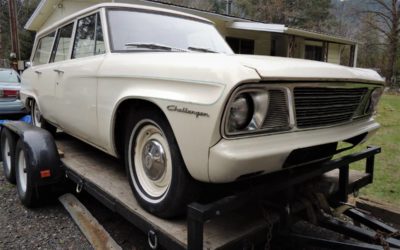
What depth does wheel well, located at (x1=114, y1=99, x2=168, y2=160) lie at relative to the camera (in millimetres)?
2605

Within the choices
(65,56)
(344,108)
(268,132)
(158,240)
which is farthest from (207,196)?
(65,56)

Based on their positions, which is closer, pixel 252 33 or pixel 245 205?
pixel 245 205

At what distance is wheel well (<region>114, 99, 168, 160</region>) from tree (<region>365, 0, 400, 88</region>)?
3057cm

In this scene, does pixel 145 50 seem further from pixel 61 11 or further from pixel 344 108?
pixel 61 11

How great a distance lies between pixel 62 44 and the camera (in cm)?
444

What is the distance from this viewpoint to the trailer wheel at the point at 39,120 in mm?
5254

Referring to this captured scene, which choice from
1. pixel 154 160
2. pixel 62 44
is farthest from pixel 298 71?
pixel 62 44

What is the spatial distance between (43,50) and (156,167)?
3.68 metres

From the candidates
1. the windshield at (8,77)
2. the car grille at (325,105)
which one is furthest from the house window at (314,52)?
the car grille at (325,105)

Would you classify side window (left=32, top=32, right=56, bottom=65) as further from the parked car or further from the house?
the house

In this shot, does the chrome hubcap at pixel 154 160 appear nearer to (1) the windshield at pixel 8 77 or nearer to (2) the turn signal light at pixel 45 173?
(2) the turn signal light at pixel 45 173

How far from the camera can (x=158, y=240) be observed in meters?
2.21

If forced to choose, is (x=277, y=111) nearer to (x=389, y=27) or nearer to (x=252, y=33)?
(x=252, y=33)

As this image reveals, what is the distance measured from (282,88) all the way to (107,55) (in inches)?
63.9
